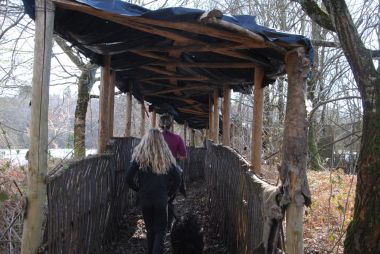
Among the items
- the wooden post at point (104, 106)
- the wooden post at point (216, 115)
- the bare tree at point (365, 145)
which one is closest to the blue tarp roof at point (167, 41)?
the wooden post at point (104, 106)

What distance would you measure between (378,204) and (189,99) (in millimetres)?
11222

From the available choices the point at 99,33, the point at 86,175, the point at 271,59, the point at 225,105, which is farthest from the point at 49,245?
the point at 225,105

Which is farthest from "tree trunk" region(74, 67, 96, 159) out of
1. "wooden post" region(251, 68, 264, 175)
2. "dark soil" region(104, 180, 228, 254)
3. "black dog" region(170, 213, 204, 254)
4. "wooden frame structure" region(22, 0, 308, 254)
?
"black dog" region(170, 213, 204, 254)

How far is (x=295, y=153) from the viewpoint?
4.66 m

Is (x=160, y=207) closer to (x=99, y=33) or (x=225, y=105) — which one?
(x=99, y=33)

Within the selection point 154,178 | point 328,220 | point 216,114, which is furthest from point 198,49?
point 216,114

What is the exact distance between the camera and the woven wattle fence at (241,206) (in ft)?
14.1

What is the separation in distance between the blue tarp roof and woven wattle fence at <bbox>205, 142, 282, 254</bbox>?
157 cm

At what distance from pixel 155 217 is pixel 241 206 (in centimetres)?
122

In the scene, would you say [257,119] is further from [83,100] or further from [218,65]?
[83,100]

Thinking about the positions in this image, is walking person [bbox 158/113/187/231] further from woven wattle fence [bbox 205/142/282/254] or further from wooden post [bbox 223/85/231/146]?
wooden post [bbox 223/85/231/146]

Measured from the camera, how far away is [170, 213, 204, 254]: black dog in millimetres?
5867

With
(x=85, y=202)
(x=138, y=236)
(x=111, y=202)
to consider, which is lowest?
(x=138, y=236)

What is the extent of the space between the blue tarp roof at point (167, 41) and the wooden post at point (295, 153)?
0.30 m
